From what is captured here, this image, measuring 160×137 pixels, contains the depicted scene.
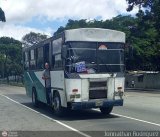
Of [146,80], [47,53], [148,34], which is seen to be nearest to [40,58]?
[47,53]

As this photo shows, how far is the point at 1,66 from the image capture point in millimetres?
124062

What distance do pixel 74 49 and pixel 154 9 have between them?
35188mm

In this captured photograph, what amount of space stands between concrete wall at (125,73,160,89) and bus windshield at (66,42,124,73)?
40.8 m

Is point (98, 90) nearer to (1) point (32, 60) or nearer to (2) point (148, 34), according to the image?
(1) point (32, 60)

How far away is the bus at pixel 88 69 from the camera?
16484mm

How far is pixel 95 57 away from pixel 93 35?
35.2 inches

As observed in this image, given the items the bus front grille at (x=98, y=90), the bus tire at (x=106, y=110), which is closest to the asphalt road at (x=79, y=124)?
the bus tire at (x=106, y=110)

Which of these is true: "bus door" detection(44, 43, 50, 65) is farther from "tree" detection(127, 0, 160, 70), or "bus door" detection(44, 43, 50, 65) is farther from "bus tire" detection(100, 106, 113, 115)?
"tree" detection(127, 0, 160, 70)

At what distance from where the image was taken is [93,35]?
56.0 feet

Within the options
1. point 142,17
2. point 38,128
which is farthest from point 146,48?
point 38,128

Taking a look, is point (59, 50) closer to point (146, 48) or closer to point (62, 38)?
point (62, 38)

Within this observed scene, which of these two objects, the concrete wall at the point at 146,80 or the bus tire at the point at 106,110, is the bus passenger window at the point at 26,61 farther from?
the concrete wall at the point at 146,80

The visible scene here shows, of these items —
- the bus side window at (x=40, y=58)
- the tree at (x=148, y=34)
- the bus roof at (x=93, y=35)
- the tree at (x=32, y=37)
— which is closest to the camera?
the bus roof at (x=93, y=35)

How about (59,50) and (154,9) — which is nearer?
(59,50)
